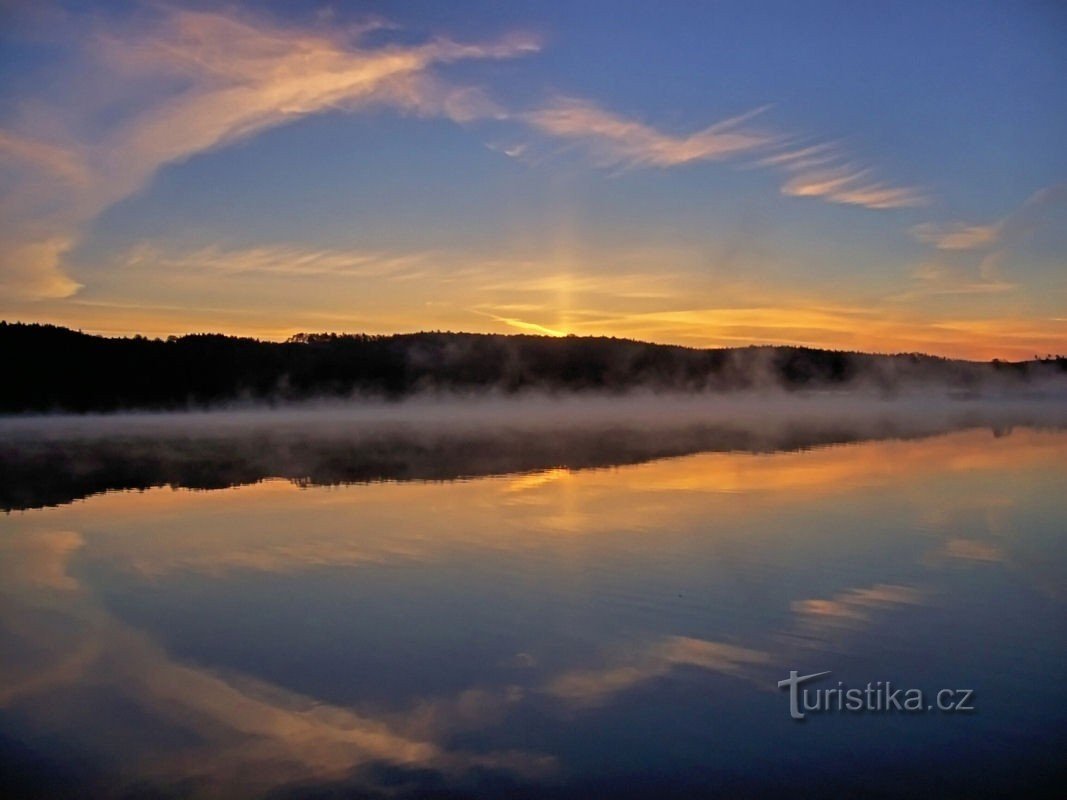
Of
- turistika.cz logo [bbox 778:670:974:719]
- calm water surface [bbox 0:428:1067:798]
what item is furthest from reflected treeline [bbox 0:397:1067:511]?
turistika.cz logo [bbox 778:670:974:719]

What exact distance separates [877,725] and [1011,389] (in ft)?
296

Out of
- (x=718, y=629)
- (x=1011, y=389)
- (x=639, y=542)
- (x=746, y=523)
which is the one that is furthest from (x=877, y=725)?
(x=1011, y=389)

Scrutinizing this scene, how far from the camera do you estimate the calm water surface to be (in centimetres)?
515

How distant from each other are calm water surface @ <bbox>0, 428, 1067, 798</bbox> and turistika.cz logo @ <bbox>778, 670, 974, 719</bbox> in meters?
0.09

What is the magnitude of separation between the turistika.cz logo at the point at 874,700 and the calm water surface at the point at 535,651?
0.28 ft

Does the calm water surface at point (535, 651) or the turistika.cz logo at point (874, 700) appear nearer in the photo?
the calm water surface at point (535, 651)

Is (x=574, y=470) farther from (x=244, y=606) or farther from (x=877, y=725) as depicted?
(x=877, y=725)

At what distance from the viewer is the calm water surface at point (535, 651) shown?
16.9ft

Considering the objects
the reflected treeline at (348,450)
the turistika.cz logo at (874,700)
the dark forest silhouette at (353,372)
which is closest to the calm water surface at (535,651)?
the turistika.cz logo at (874,700)

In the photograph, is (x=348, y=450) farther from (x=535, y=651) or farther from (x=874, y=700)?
(x=874, y=700)

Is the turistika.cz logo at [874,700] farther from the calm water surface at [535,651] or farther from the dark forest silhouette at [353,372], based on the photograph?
the dark forest silhouette at [353,372]

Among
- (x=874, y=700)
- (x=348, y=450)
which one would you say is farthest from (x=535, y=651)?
(x=348, y=450)

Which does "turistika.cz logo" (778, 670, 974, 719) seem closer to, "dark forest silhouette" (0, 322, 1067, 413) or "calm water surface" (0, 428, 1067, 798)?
"calm water surface" (0, 428, 1067, 798)

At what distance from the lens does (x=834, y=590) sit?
28.2 ft
